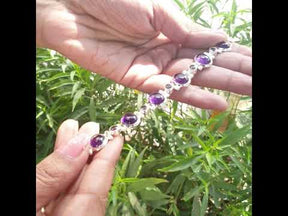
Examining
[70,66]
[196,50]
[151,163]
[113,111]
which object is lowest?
[151,163]

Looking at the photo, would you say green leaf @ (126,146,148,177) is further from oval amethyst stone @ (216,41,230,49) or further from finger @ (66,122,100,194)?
oval amethyst stone @ (216,41,230,49)

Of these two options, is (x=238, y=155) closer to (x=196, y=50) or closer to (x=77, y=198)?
(x=196, y=50)

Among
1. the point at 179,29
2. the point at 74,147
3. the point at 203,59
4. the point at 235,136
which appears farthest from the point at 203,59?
the point at 74,147

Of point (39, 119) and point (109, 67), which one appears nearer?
point (109, 67)

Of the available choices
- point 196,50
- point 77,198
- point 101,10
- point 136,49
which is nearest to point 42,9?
point 101,10

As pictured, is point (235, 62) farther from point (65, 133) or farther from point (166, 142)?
point (65, 133)

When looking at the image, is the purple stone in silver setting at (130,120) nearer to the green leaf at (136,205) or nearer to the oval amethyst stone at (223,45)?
the green leaf at (136,205)
